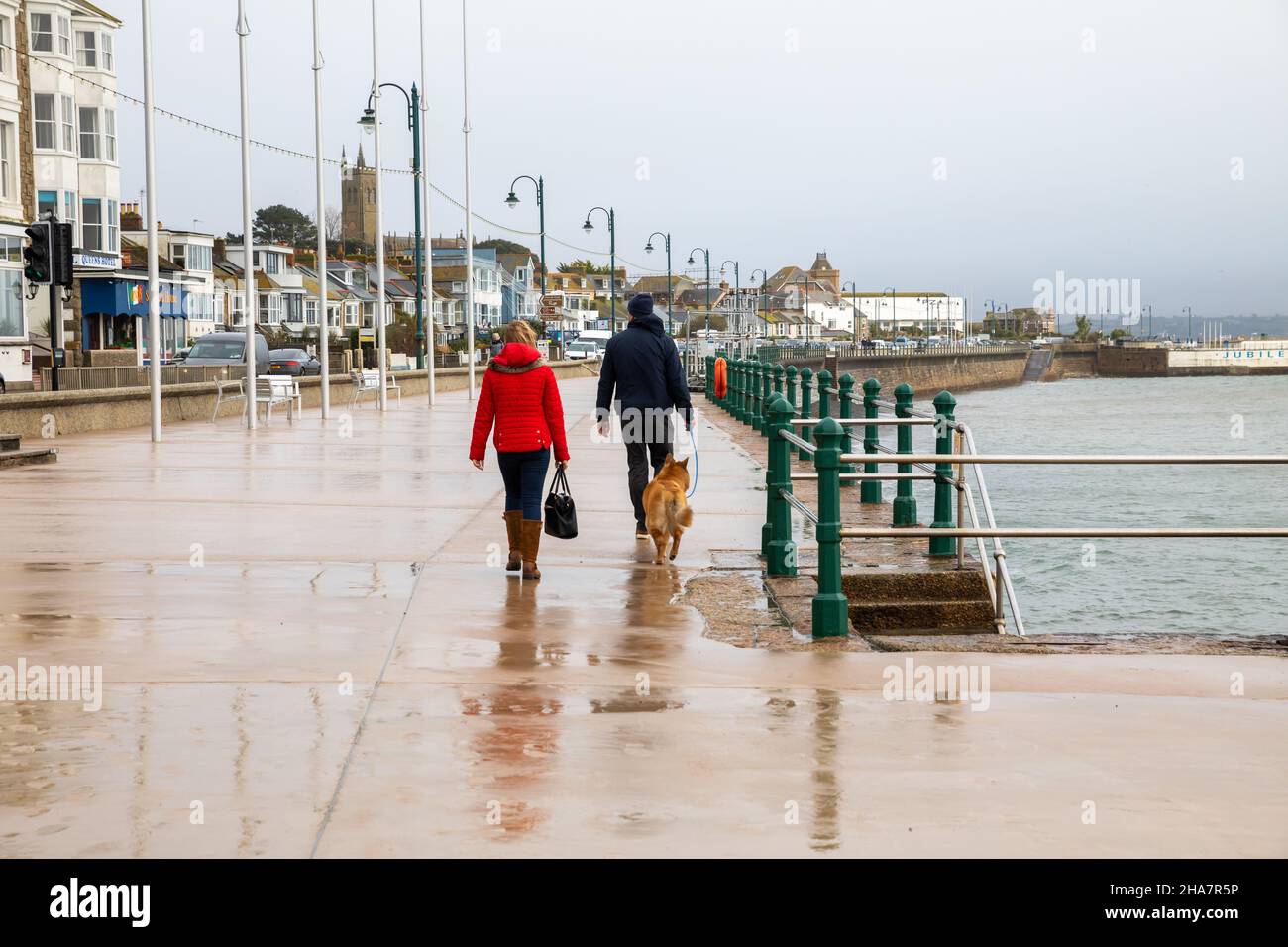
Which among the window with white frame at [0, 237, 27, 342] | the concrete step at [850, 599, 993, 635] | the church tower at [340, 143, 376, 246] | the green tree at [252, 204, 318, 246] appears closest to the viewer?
the concrete step at [850, 599, 993, 635]

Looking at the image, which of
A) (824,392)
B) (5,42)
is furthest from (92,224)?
(824,392)

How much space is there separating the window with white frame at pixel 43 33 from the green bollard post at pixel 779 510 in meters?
47.7

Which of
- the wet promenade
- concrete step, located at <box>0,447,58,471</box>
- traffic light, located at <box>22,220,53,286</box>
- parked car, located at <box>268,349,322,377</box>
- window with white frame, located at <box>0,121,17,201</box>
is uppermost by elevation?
window with white frame, located at <box>0,121,17,201</box>

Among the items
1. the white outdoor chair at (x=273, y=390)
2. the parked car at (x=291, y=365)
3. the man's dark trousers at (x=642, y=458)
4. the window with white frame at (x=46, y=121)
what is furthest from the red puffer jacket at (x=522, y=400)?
the window with white frame at (x=46, y=121)

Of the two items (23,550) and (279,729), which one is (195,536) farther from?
(279,729)

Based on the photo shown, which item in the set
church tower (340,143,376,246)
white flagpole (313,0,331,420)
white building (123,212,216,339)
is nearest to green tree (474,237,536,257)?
church tower (340,143,376,246)

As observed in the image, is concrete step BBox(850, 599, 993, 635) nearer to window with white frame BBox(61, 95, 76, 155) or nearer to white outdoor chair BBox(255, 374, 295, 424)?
white outdoor chair BBox(255, 374, 295, 424)

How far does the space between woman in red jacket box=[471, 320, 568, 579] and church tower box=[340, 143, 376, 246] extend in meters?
158

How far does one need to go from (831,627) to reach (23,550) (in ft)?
19.4

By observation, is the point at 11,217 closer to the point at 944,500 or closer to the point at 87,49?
the point at 87,49

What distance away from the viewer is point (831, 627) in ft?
26.1

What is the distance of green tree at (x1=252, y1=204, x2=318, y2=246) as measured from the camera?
492ft

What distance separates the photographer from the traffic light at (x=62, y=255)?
19.7 meters
